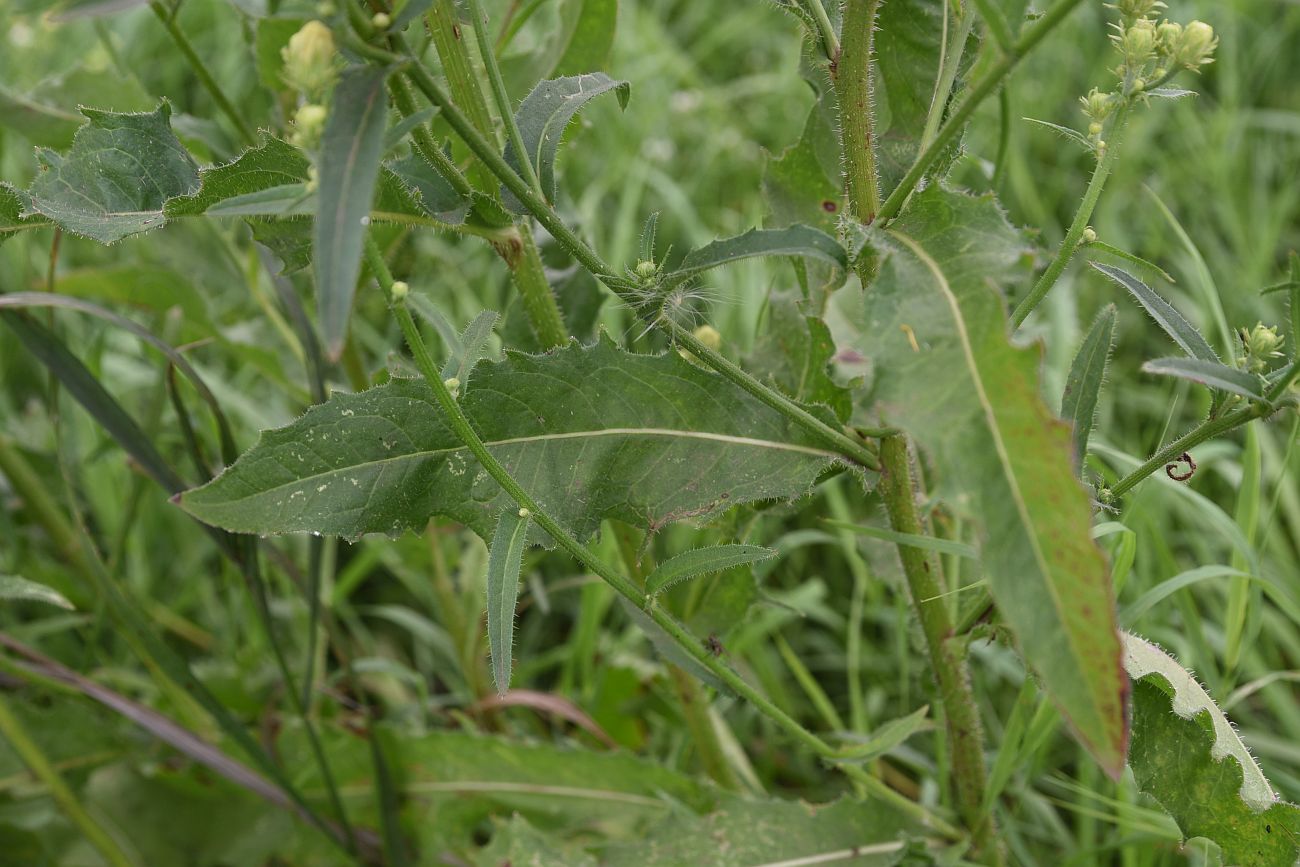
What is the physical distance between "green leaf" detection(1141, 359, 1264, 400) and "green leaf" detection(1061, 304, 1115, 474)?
0.09 m

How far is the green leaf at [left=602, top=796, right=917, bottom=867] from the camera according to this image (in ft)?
4.25

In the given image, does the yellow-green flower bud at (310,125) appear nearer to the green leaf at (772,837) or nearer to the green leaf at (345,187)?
the green leaf at (345,187)

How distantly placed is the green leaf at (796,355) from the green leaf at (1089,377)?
23cm

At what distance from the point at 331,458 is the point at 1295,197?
2.56m

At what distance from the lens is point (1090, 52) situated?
3234 mm

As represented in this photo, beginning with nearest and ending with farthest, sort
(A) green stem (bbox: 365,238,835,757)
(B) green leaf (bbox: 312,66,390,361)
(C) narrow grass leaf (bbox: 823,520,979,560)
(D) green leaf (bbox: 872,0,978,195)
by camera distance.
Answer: (B) green leaf (bbox: 312,66,390,361), (A) green stem (bbox: 365,238,835,757), (C) narrow grass leaf (bbox: 823,520,979,560), (D) green leaf (bbox: 872,0,978,195)

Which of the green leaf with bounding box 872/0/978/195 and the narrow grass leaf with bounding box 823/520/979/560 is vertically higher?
the green leaf with bounding box 872/0/978/195

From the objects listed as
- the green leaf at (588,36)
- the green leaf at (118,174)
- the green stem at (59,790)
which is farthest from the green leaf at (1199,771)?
the green stem at (59,790)

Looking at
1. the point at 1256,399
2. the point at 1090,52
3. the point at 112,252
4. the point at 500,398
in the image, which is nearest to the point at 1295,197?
the point at 1090,52

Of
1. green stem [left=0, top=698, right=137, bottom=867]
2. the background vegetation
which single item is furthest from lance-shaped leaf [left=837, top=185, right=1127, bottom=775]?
green stem [left=0, top=698, right=137, bottom=867]

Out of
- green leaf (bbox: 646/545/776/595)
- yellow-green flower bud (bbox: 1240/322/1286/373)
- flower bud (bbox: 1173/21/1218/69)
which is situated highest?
flower bud (bbox: 1173/21/1218/69)

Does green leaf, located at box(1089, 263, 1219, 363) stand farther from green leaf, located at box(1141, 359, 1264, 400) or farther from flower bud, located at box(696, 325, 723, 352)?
flower bud, located at box(696, 325, 723, 352)

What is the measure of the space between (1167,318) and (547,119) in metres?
0.57

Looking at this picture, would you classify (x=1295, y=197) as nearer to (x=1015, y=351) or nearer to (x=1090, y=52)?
(x=1090, y=52)
